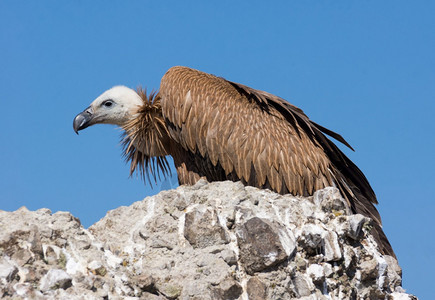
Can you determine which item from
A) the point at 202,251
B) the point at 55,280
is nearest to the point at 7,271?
the point at 55,280

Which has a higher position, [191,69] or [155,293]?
[191,69]

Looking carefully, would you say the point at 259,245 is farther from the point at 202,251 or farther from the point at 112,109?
the point at 112,109

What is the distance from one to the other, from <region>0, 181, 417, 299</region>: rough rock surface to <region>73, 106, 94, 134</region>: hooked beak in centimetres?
230

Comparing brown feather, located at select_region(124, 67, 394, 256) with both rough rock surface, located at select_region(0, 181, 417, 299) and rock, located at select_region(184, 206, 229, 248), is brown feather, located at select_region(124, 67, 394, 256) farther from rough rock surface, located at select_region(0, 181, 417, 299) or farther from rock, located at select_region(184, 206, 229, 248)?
rock, located at select_region(184, 206, 229, 248)

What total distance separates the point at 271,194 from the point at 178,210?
96 centimetres

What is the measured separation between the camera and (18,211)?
572 centimetres

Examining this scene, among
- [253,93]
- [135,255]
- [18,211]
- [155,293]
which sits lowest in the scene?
[155,293]

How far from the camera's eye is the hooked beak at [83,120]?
28.0 feet

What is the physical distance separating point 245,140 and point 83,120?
2208 mm

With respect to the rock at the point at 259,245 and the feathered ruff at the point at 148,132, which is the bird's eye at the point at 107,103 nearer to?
the feathered ruff at the point at 148,132

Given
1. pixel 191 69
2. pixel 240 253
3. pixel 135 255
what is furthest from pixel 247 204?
pixel 191 69

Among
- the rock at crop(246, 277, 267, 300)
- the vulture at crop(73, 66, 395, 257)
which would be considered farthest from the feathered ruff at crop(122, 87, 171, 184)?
the rock at crop(246, 277, 267, 300)

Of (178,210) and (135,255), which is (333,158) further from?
(135,255)

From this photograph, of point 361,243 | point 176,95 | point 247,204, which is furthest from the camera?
point 176,95
